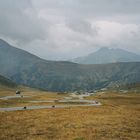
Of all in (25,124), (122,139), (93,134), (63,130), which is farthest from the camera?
(25,124)

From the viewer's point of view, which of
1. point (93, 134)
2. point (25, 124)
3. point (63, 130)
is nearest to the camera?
point (93, 134)

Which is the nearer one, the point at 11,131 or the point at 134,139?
the point at 134,139

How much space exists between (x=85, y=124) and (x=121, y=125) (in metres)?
7.38

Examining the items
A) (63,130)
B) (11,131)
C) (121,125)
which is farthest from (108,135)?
(11,131)

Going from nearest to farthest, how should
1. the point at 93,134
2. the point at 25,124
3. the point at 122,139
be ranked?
the point at 122,139, the point at 93,134, the point at 25,124

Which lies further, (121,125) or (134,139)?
(121,125)

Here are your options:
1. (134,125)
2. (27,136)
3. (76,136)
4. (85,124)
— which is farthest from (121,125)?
(27,136)

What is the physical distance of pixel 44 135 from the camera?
171ft

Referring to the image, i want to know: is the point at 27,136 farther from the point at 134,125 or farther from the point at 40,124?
the point at 134,125

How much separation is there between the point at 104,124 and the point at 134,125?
6.25m

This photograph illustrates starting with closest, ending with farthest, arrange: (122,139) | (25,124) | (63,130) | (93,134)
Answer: (122,139), (93,134), (63,130), (25,124)

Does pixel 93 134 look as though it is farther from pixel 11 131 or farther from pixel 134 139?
pixel 11 131

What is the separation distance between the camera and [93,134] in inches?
2098

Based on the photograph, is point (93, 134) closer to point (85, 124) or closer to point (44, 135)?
point (44, 135)
